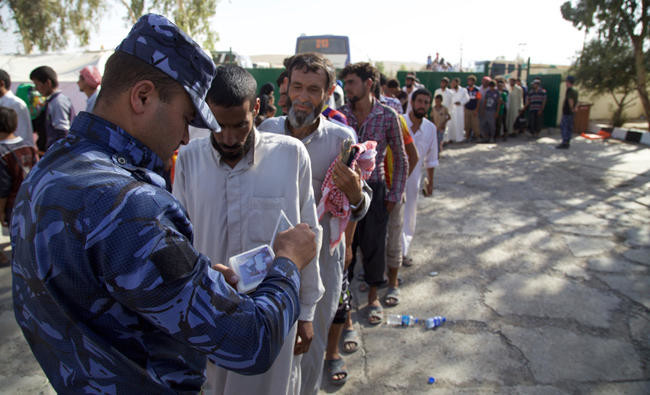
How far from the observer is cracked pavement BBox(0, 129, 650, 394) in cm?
294

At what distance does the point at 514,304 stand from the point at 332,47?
43.5ft

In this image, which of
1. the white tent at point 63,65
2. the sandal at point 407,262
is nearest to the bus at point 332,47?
the white tent at point 63,65

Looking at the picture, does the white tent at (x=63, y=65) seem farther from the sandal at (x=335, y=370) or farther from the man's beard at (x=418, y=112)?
the sandal at (x=335, y=370)

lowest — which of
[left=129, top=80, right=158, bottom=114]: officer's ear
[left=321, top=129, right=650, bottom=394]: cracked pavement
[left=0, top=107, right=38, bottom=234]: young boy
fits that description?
[left=321, top=129, right=650, bottom=394]: cracked pavement

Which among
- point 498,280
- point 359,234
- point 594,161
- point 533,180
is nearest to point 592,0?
point 594,161

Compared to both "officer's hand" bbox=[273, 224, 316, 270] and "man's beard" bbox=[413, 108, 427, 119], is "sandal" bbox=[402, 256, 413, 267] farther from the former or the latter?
"officer's hand" bbox=[273, 224, 316, 270]

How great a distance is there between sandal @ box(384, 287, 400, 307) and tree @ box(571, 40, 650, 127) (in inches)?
491

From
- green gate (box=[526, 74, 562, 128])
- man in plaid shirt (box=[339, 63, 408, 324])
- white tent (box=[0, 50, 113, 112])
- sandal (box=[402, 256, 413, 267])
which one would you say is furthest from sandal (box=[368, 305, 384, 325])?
green gate (box=[526, 74, 562, 128])

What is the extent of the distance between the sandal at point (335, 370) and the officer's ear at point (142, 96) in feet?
7.98

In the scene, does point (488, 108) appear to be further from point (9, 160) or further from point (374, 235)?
point (9, 160)

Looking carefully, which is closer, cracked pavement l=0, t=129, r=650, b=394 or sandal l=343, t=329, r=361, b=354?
cracked pavement l=0, t=129, r=650, b=394

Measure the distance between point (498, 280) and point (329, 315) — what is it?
2.53 m

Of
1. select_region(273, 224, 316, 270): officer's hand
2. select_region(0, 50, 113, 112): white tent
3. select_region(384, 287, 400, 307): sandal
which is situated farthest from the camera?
select_region(0, 50, 113, 112): white tent

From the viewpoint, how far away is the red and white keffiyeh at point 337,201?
2.28m
